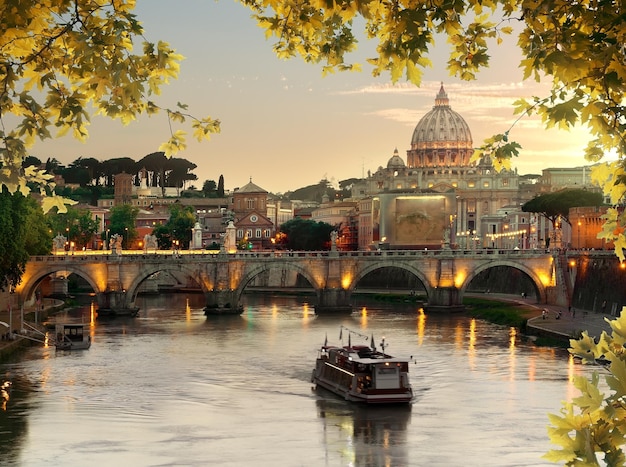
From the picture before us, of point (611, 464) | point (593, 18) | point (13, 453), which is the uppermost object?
point (593, 18)

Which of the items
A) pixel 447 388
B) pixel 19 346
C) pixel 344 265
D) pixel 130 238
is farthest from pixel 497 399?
pixel 130 238

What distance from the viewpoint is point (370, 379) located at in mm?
42969

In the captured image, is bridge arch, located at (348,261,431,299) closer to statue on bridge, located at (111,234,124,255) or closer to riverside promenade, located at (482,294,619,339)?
riverside promenade, located at (482,294,619,339)

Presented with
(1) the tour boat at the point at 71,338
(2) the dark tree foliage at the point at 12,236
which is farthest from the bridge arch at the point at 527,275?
(1) the tour boat at the point at 71,338

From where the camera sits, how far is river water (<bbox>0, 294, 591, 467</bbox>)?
107 feet

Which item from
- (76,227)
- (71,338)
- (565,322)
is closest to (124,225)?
(76,227)

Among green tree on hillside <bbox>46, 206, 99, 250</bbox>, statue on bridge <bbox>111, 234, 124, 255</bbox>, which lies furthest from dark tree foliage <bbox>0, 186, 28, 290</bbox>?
green tree on hillside <bbox>46, 206, 99, 250</bbox>

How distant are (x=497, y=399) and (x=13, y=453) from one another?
61.7 feet

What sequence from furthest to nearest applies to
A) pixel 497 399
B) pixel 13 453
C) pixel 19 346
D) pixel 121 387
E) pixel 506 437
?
pixel 19 346, pixel 121 387, pixel 497 399, pixel 506 437, pixel 13 453

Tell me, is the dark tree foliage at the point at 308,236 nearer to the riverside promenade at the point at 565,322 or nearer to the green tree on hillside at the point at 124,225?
the green tree on hillside at the point at 124,225

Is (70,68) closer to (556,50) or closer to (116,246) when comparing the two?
(556,50)

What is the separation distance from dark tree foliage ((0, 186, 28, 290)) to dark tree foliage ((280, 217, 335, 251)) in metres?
76.1

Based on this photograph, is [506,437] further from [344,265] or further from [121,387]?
[344,265]

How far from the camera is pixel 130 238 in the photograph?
13250 cm
